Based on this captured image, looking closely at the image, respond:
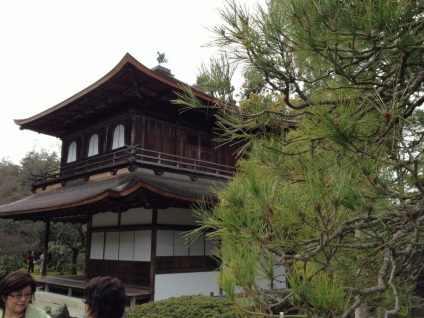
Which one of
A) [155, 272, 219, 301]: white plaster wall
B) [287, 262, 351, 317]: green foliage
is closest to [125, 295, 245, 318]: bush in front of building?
[155, 272, 219, 301]: white plaster wall

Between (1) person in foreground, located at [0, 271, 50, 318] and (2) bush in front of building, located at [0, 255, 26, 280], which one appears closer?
(1) person in foreground, located at [0, 271, 50, 318]

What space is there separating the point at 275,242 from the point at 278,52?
1.27 metres

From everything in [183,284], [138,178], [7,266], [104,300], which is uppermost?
[138,178]

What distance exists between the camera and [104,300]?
2148mm

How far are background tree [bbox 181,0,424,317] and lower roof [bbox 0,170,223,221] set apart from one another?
3434 millimetres

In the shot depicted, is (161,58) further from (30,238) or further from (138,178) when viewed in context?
(30,238)

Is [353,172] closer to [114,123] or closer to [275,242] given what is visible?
[275,242]

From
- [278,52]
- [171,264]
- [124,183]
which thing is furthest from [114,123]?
[278,52]

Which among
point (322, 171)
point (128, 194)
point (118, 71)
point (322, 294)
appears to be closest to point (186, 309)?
point (128, 194)

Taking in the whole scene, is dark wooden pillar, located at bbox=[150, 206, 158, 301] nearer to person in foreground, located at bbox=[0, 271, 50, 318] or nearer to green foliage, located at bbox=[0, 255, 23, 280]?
person in foreground, located at bbox=[0, 271, 50, 318]

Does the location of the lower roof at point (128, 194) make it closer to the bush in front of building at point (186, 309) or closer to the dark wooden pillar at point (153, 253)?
the dark wooden pillar at point (153, 253)

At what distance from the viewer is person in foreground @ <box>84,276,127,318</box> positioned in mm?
2150

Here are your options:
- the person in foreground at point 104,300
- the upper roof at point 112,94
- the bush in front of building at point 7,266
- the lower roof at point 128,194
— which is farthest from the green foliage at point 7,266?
the person in foreground at point 104,300

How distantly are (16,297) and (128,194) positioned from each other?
4.85 meters
